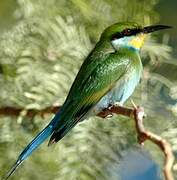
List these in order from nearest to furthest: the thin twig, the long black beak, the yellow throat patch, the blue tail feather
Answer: the thin twig < the blue tail feather < the long black beak < the yellow throat patch

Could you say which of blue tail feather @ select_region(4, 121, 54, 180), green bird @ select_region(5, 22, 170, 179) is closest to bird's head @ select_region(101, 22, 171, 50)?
green bird @ select_region(5, 22, 170, 179)

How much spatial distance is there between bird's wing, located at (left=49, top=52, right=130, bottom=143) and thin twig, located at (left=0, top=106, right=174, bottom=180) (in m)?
0.05

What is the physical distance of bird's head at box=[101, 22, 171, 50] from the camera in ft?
5.19

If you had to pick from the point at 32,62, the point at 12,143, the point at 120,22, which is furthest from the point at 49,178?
the point at 120,22

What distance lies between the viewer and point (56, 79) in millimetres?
1484

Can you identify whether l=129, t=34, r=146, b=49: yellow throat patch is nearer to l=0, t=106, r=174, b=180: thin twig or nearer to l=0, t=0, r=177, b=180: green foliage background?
l=0, t=0, r=177, b=180: green foliage background

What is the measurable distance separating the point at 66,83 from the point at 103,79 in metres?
0.17

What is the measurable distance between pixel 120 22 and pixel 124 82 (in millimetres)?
173

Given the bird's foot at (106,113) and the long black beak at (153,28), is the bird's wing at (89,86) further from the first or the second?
the long black beak at (153,28)

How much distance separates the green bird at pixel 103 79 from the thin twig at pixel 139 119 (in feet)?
0.17

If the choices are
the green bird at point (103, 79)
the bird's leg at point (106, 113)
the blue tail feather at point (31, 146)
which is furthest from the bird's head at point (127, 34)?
the blue tail feather at point (31, 146)

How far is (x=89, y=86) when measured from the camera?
5.39 ft

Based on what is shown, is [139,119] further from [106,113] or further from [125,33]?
[125,33]

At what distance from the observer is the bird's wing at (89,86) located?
1508 mm
